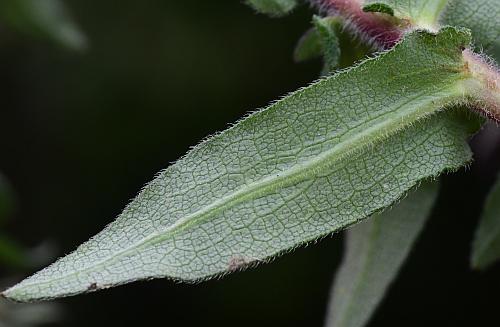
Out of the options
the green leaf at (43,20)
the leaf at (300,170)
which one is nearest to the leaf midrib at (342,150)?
the leaf at (300,170)

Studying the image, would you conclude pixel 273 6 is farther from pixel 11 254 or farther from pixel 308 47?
pixel 11 254

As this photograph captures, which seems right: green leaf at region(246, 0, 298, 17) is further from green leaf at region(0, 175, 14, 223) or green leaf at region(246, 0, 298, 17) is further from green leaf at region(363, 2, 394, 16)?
green leaf at region(0, 175, 14, 223)

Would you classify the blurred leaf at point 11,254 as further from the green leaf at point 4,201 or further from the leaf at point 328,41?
the leaf at point 328,41

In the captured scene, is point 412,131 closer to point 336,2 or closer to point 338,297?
point 336,2

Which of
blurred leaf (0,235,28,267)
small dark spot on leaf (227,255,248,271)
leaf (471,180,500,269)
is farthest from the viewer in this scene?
blurred leaf (0,235,28,267)

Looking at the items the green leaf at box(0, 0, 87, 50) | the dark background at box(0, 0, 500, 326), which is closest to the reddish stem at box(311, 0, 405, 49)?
the green leaf at box(0, 0, 87, 50)
